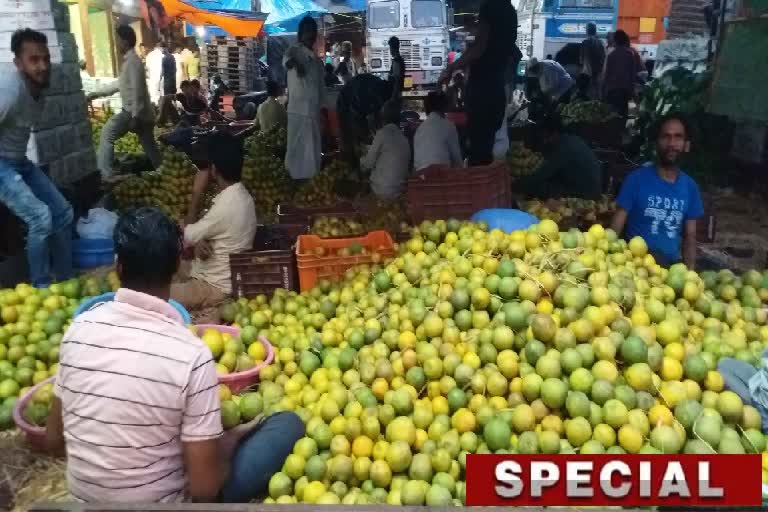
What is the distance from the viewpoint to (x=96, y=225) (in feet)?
21.0

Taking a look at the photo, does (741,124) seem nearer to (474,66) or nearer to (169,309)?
(474,66)

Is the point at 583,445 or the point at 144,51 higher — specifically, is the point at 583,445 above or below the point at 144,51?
below

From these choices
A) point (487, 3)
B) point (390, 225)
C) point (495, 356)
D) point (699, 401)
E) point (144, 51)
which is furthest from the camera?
point (144, 51)

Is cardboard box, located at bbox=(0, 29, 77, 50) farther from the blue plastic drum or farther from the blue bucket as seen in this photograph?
the blue plastic drum

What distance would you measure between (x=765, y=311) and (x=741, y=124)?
750 centimetres

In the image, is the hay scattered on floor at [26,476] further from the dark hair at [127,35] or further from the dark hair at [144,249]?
the dark hair at [127,35]

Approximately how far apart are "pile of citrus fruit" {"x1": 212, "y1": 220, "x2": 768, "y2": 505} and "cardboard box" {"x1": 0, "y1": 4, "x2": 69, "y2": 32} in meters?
4.66

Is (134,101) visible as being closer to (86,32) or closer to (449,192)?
(449,192)

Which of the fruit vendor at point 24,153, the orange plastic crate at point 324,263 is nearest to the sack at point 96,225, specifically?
the fruit vendor at point 24,153

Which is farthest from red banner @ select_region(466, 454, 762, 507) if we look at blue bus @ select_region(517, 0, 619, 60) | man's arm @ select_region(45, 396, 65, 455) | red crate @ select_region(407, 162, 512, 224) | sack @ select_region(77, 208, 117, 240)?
blue bus @ select_region(517, 0, 619, 60)

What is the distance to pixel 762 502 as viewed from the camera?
213 cm

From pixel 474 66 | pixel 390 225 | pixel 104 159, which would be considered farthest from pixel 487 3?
pixel 104 159

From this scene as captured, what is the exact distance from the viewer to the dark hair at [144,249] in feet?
6.59

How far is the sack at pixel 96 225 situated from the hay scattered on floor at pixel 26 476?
351 centimetres
